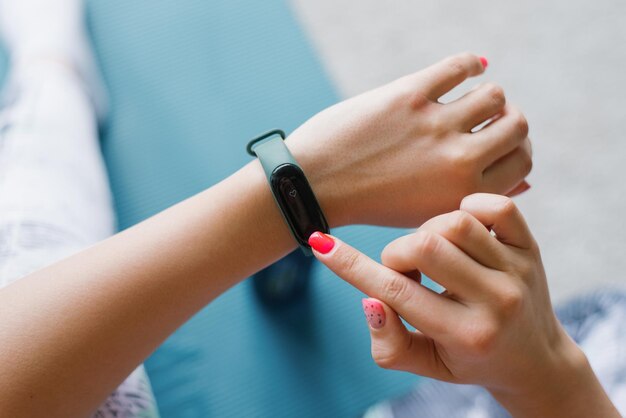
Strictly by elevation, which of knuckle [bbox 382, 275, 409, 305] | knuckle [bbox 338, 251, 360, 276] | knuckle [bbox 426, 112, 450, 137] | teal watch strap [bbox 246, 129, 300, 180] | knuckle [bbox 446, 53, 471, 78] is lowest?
knuckle [bbox 382, 275, 409, 305]

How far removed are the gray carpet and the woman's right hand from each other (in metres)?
0.82

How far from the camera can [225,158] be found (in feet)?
3.57

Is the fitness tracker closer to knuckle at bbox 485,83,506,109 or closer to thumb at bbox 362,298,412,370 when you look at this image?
thumb at bbox 362,298,412,370

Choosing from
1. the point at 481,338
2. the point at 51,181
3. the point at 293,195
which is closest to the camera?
the point at 481,338

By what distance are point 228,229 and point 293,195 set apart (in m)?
0.10

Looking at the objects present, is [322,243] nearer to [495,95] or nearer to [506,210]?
[506,210]

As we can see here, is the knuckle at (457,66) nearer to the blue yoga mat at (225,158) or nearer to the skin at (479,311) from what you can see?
the skin at (479,311)

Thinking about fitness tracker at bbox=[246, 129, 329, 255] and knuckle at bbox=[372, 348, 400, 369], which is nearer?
knuckle at bbox=[372, 348, 400, 369]

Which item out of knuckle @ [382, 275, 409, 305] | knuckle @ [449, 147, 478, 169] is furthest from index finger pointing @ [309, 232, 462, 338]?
knuckle @ [449, 147, 478, 169]

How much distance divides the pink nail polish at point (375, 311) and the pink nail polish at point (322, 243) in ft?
0.27

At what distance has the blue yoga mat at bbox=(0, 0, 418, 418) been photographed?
3.06ft

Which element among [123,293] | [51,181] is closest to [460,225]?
[123,293]

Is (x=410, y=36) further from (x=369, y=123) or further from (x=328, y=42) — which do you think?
(x=369, y=123)

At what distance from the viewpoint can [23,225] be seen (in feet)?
2.51
